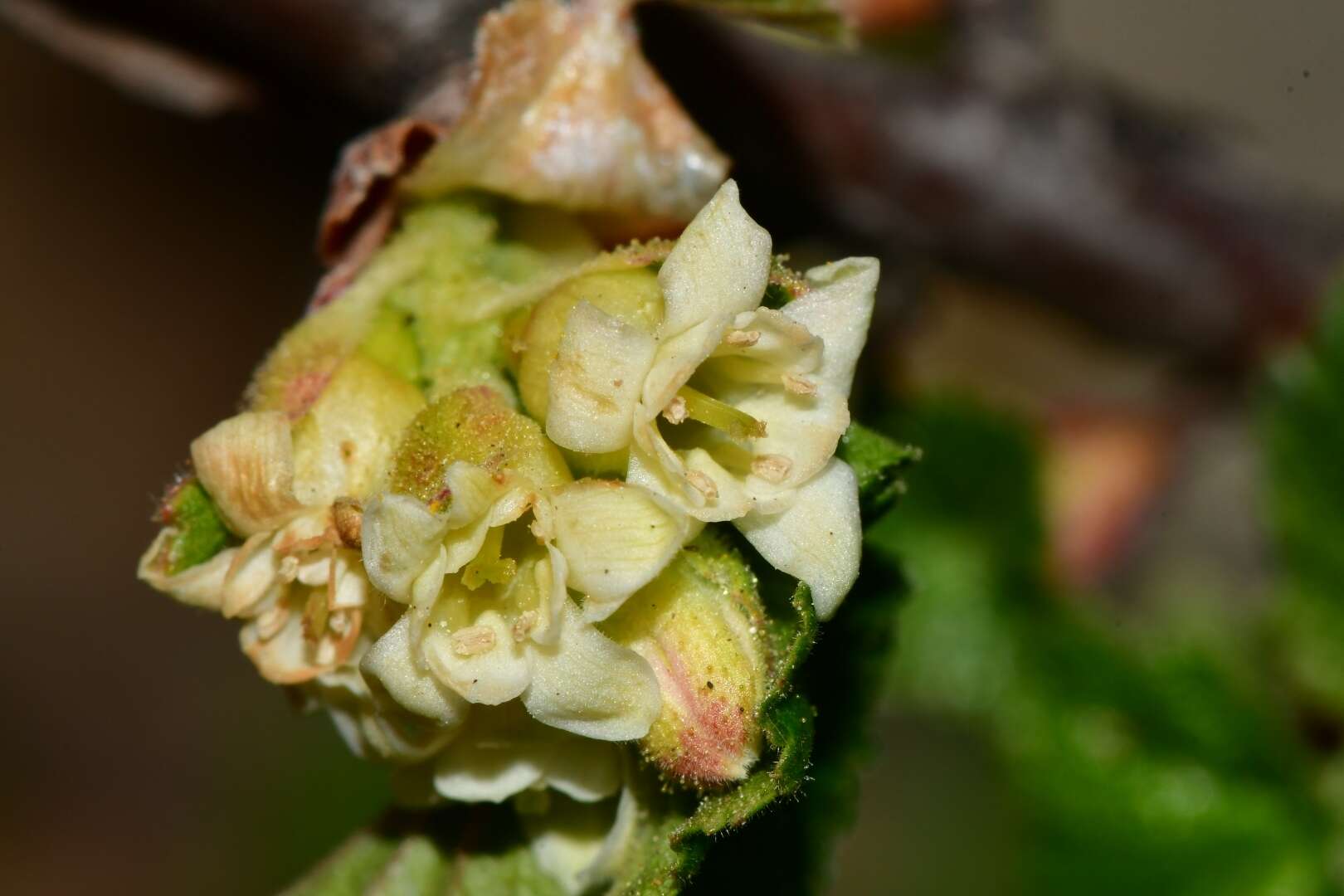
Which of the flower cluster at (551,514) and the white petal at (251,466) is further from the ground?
the white petal at (251,466)

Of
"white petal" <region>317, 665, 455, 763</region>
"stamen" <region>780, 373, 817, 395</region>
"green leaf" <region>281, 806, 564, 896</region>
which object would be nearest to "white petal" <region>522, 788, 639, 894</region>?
"green leaf" <region>281, 806, 564, 896</region>

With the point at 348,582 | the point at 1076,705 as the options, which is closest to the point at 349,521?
the point at 348,582

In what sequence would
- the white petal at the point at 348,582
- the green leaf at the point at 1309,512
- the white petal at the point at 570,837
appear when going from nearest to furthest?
the white petal at the point at 348,582 < the white petal at the point at 570,837 < the green leaf at the point at 1309,512

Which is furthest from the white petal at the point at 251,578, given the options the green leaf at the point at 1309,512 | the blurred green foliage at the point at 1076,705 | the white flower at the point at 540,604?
the green leaf at the point at 1309,512

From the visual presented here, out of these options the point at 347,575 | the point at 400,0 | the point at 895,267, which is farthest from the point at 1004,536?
the point at 347,575

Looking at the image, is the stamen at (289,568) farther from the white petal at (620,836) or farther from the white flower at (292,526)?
the white petal at (620,836)

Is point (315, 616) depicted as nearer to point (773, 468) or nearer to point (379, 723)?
point (379, 723)

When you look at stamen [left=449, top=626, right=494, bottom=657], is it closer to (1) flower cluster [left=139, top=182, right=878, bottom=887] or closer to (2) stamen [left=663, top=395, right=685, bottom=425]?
(1) flower cluster [left=139, top=182, right=878, bottom=887]

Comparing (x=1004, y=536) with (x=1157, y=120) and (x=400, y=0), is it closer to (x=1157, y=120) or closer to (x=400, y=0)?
(x=1157, y=120)

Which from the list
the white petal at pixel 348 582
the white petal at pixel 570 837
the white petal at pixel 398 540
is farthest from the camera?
the white petal at pixel 570 837
